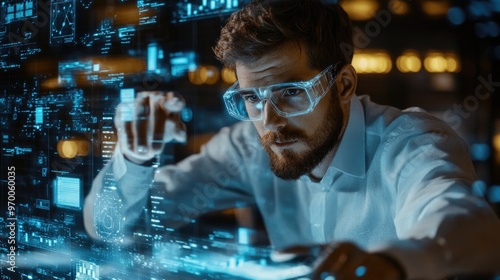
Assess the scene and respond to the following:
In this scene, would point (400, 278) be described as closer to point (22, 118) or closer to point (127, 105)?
point (127, 105)

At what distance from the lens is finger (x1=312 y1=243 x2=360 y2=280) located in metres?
0.66

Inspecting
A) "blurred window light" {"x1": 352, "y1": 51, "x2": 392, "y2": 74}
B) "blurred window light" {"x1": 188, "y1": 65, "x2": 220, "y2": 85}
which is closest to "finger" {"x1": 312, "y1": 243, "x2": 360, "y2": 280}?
"blurred window light" {"x1": 352, "y1": 51, "x2": 392, "y2": 74}

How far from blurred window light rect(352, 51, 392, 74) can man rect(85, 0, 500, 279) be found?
0.05 feet

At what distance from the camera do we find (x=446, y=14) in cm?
84

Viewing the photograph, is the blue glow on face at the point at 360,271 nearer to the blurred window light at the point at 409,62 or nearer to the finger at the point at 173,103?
the blurred window light at the point at 409,62

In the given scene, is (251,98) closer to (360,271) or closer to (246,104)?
(246,104)

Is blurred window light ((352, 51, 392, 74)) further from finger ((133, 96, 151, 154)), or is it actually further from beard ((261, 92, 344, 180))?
finger ((133, 96, 151, 154))

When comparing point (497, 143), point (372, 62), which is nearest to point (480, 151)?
point (497, 143)

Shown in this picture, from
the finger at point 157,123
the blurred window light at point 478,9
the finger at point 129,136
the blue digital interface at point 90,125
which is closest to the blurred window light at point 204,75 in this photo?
the blue digital interface at point 90,125

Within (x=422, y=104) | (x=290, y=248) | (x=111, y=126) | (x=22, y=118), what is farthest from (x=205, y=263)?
(x=22, y=118)

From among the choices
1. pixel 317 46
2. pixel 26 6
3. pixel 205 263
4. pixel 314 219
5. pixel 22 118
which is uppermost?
pixel 26 6

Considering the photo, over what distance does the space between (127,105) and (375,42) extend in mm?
616

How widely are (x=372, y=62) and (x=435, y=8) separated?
A: 132 mm

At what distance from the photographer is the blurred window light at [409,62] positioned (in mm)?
866
